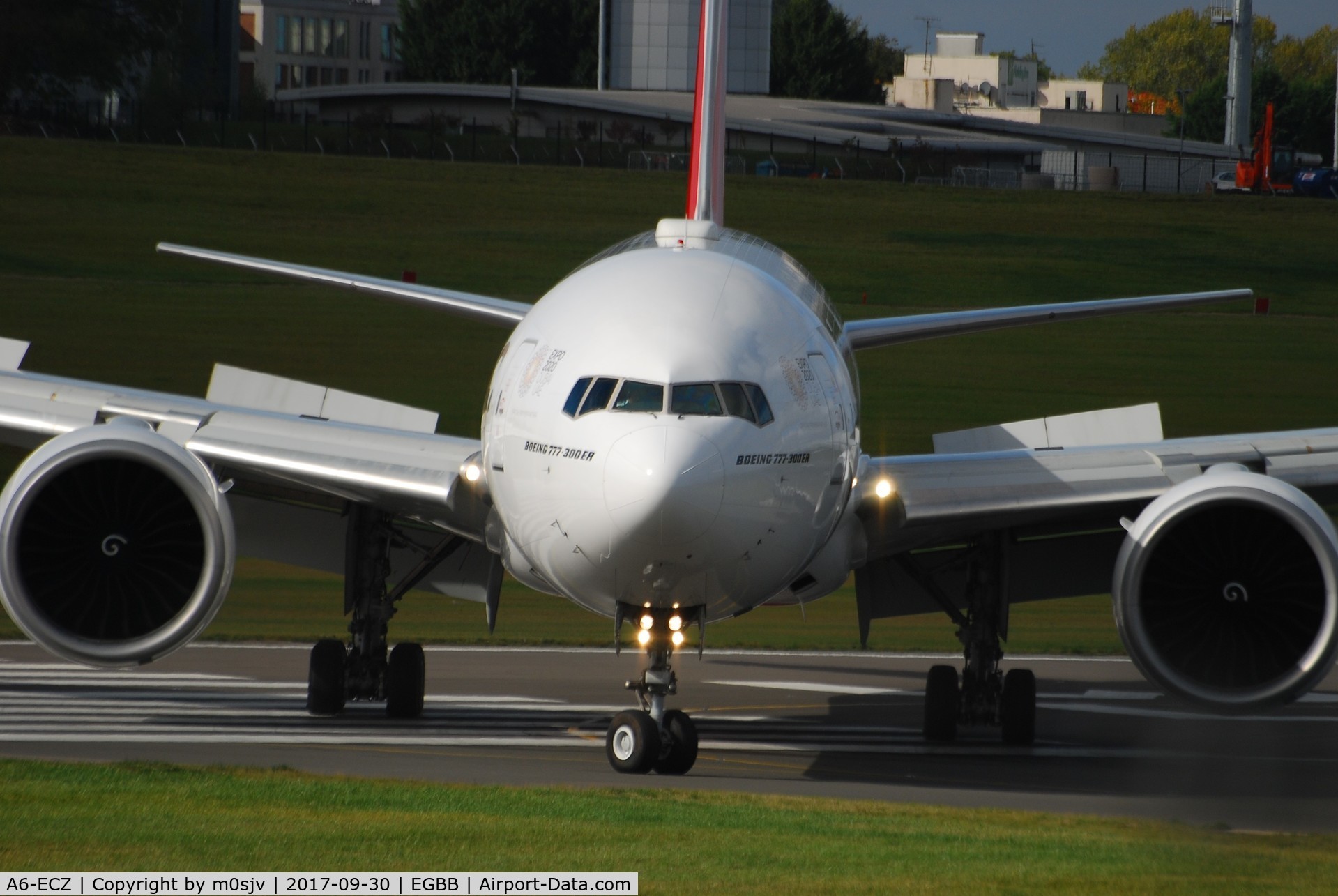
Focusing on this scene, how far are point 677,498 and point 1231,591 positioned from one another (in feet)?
13.7

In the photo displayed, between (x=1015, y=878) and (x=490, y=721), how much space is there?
7907mm

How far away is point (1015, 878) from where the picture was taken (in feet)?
30.1

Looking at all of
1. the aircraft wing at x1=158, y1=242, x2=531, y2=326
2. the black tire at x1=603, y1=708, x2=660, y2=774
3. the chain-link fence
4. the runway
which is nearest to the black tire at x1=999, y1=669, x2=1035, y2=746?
the runway

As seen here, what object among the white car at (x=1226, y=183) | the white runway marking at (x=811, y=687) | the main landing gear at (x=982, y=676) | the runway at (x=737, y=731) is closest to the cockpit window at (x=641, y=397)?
the runway at (x=737, y=731)

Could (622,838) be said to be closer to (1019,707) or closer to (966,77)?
(1019,707)

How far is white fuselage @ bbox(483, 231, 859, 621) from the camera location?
11219 mm

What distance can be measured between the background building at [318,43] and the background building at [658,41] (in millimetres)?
37015

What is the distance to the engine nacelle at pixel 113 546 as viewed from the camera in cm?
1305

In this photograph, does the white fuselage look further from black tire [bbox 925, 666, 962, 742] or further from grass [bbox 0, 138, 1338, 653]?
grass [bbox 0, 138, 1338, 653]

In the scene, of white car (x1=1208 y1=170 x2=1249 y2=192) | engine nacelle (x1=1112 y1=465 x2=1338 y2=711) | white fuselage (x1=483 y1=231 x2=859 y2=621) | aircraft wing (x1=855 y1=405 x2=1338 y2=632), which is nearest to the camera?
white fuselage (x1=483 y1=231 x2=859 y2=621)

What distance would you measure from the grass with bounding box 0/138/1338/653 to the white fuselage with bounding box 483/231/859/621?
34.6ft

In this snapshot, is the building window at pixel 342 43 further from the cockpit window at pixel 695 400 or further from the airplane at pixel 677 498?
the cockpit window at pixel 695 400

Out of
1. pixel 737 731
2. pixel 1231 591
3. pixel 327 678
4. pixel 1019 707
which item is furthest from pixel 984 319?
pixel 327 678

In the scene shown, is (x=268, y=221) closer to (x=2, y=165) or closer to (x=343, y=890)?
(x=2, y=165)
